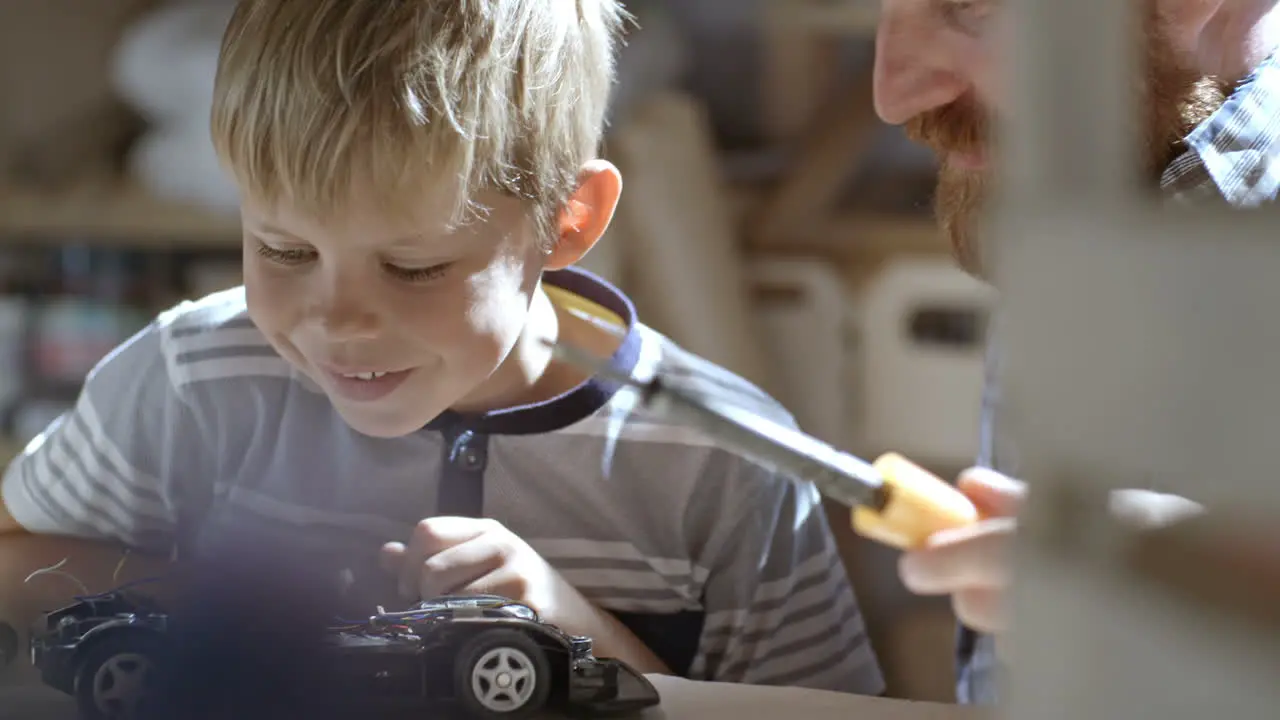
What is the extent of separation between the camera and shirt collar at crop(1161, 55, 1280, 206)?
0.59 meters

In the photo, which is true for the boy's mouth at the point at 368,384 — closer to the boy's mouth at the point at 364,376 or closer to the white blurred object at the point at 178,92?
the boy's mouth at the point at 364,376

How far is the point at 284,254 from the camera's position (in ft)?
1.92

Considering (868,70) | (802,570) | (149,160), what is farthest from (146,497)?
(868,70)

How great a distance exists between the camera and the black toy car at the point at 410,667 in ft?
1.48

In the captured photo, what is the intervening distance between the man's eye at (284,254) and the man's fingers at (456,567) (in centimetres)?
14

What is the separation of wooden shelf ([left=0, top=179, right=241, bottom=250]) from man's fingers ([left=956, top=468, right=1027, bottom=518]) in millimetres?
1310

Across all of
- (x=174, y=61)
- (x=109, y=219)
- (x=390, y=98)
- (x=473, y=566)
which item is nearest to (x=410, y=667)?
(x=473, y=566)

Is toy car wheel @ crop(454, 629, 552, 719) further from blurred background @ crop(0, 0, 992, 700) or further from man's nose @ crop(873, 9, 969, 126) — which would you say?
blurred background @ crop(0, 0, 992, 700)

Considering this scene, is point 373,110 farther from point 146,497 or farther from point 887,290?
point 887,290

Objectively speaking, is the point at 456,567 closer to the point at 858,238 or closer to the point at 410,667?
the point at 410,667

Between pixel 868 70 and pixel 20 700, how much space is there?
1.73 metres

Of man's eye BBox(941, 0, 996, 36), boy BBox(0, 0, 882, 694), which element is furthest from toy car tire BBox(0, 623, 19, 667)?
man's eye BBox(941, 0, 996, 36)

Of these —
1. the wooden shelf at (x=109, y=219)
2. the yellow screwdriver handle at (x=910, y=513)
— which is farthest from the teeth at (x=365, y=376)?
the wooden shelf at (x=109, y=219)

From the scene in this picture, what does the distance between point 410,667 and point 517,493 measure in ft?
0.70
